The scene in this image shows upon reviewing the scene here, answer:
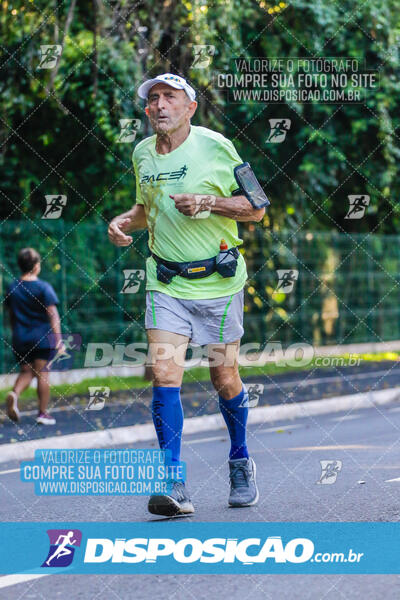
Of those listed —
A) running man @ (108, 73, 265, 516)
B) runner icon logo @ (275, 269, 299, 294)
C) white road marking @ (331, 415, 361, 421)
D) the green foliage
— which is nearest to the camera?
running man @ (108, 73, 265, 516)

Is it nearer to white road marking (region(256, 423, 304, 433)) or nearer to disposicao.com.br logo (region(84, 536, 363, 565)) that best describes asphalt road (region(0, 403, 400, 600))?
white road marking (region(256, 423, 304, 433))

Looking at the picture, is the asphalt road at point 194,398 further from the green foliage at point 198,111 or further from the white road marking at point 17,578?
the white road marking at point 17,578

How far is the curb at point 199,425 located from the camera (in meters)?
8.58

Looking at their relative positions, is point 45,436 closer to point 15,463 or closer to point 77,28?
point 15,463

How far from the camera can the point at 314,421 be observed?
36.2 ft

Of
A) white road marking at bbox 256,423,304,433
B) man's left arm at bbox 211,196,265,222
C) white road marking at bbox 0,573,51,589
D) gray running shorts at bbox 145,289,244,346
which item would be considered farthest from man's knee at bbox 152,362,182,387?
white road marking at bbox 256,423,304,433

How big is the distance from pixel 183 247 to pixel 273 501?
144cm

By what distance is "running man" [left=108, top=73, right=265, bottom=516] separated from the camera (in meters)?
5.32

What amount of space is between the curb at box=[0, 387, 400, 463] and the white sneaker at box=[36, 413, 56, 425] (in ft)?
2.87

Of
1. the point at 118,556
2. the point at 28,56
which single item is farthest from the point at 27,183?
the point at 118,556

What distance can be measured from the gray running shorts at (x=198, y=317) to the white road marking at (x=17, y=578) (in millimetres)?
1511

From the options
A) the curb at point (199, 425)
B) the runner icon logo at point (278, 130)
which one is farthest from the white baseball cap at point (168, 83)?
the runner icon logo at point (278, 130)

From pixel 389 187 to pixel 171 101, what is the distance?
13.5 metres

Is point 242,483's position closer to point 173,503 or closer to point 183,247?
point 173,503
